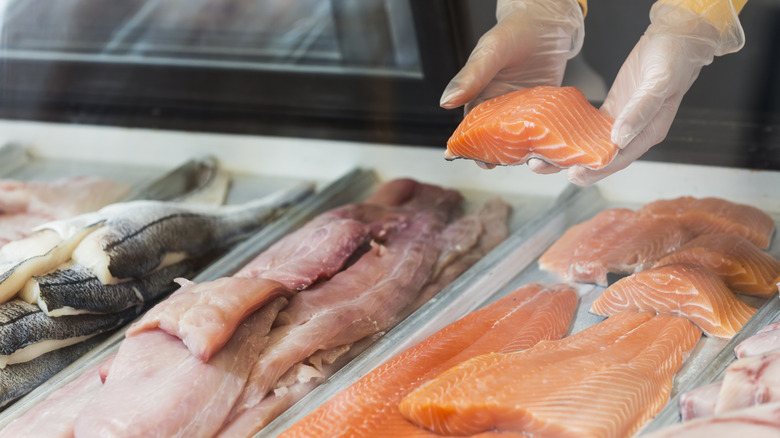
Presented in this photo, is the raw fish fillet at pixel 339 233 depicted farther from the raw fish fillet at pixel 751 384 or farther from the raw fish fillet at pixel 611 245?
the raw fish fillet at pixel 751 384

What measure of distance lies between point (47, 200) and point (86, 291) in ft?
3.90

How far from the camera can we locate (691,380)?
2.32 meters

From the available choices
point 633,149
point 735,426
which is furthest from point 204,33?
point 735,426

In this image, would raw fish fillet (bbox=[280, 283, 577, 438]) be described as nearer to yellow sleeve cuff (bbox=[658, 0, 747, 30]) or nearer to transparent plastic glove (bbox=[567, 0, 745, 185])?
transparent plastic glove (bbox=[567, 0, 745, 185])

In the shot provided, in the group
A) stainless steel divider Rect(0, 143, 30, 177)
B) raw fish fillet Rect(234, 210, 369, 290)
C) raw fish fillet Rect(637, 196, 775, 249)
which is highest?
stainless steel divider Rect(0, 143, 30, 177)

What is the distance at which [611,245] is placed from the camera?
10.3ft

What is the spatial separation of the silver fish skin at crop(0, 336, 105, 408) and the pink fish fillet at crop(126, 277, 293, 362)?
497 mm

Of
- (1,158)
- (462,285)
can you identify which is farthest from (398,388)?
(1,158)

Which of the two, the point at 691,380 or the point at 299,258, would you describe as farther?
the point at 299,258

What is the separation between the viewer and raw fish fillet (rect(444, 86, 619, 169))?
2.44 meters

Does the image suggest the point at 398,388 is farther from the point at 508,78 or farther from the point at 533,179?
the point at 533,179

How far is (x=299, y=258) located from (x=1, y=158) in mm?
2541

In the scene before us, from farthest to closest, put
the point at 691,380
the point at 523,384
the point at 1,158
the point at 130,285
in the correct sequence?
the point at 1,158
the point at 130,285
the point at 691,380
the point at 523,384

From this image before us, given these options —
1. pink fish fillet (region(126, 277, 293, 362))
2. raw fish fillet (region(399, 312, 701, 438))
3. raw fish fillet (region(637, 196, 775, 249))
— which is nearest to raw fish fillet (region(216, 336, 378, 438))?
pink fish fillet (region(126, 277, 293, 362))
